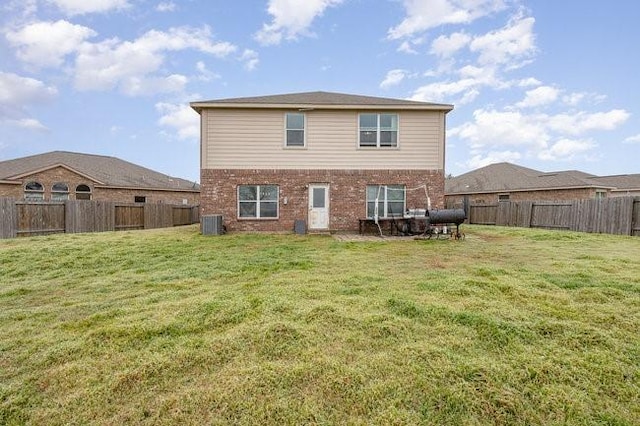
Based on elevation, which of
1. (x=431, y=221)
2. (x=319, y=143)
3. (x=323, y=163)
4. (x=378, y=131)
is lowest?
(x=431, y=221)

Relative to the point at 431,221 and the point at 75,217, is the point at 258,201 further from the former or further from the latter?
the point at 75,217

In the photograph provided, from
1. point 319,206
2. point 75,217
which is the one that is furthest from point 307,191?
point 75,217

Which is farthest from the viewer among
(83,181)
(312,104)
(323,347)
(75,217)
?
(83,181)

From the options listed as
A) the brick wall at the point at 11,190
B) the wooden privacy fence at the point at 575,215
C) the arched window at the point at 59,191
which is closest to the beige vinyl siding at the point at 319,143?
the wooden privacy fence at the point at 575,215

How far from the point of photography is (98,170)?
26.0 m

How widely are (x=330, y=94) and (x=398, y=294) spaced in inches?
523

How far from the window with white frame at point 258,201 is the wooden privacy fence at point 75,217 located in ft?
24.5

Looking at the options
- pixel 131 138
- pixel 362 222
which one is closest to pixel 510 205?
pixel 362 222

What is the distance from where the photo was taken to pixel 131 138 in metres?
24.2

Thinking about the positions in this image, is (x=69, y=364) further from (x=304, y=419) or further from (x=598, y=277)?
(x=598, y=277)

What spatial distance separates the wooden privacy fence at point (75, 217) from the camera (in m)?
13.1

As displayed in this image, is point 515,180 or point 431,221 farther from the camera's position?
point 515,180

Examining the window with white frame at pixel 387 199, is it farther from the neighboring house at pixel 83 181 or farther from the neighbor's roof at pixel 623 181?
the neighbor's roof at pixel 623 181

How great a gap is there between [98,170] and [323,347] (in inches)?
1142
